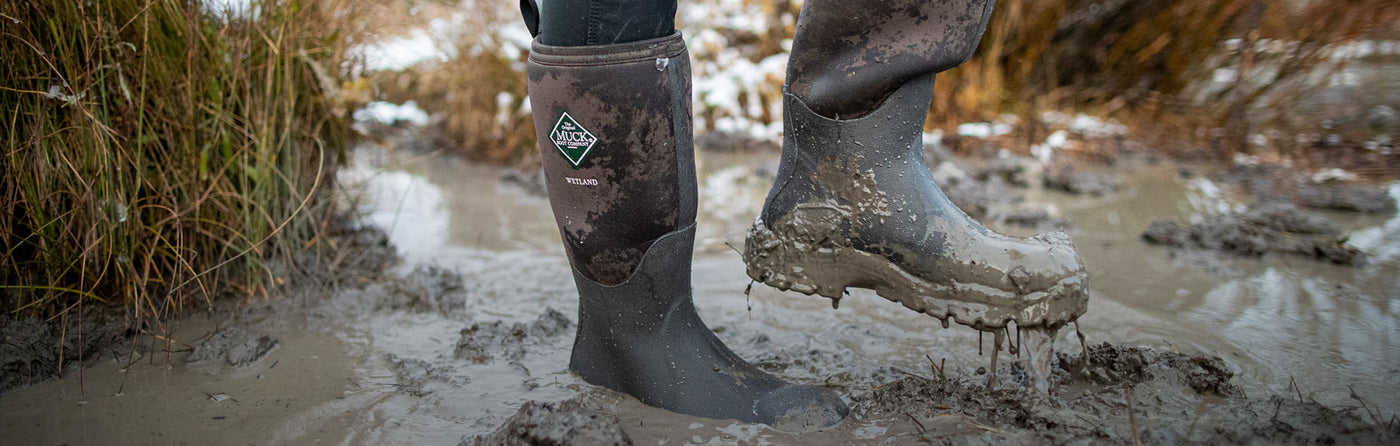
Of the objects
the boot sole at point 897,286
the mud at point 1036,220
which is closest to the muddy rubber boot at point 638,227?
the boot sole at point 897,286

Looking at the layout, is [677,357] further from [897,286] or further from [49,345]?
[49,345]

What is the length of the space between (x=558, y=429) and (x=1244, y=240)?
206 centimetres

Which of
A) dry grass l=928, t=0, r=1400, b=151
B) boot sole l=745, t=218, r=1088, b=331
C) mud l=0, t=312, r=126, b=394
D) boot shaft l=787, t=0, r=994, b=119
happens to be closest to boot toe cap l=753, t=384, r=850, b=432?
boot sole l=745, t=218, r=1088, b=331

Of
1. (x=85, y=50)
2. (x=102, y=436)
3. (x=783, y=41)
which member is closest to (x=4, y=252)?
(x=85, y=50)

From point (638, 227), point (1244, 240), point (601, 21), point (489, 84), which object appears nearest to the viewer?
point (601, 21)

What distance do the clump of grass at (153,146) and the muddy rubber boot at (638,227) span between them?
84 centimetres

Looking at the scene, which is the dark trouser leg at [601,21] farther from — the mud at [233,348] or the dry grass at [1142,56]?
the dry grass at [1142,56]

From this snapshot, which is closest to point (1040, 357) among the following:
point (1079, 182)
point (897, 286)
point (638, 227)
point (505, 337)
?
point (897, 286)

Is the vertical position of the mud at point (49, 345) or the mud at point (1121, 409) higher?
the mud at point (49, 345)

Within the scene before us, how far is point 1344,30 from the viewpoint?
3.67 metres

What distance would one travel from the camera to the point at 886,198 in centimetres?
132

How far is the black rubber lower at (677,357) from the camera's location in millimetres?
1346

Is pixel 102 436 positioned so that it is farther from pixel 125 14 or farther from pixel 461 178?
pixel 461 178

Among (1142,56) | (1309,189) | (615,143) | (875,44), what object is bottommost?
(1309,189)
